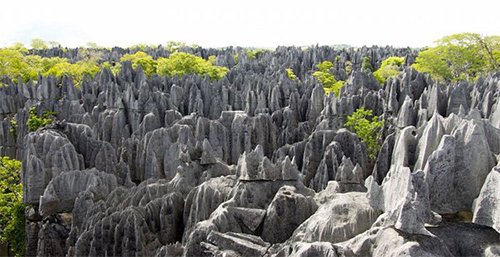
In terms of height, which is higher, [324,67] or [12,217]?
[324,67]

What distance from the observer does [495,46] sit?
Result: 195ft

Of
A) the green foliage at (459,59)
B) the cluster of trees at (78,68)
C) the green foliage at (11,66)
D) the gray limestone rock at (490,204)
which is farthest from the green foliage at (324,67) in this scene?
the gray limestone rock at (490,204)

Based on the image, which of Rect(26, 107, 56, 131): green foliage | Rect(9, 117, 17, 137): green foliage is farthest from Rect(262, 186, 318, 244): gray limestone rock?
Rect(9, 117, 17, 137): green foliage

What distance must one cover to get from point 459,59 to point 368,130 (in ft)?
113

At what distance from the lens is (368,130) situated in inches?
1044

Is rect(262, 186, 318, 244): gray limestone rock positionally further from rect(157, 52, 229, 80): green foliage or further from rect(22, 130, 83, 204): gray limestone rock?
rect(157, 52, 229, 80): green foliage

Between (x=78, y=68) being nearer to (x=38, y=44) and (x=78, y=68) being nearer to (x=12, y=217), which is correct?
(x=12, y=217)

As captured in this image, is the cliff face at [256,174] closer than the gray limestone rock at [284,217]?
Yes

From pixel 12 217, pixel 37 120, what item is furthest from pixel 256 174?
pixel 37 120

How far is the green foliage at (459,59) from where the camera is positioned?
54562mm

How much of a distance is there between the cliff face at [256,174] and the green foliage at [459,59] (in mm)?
17544

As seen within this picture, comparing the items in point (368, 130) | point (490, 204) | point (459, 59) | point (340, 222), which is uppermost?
point (459, 59)

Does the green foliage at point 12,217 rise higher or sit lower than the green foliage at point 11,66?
lower

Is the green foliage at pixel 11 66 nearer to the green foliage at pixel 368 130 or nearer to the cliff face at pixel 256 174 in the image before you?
the cliff face at pixel 256 174
